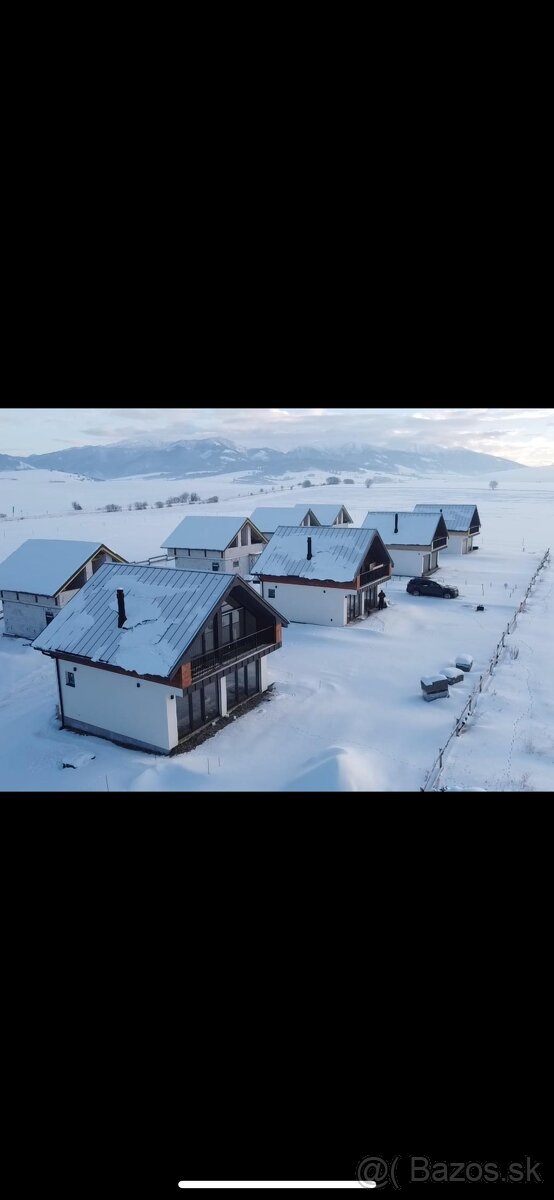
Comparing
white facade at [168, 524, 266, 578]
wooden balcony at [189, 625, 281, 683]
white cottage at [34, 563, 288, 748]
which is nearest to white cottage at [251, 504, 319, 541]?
white facade at [168, 524, 266, 578]

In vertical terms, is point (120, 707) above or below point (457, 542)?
below

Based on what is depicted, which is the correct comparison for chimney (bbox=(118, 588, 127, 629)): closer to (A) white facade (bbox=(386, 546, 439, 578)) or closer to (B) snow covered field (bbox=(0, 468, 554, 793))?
(B) snow covered field (bbox=(0, 468, 554, 793))

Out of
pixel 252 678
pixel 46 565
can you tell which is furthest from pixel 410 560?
pixel 46 565

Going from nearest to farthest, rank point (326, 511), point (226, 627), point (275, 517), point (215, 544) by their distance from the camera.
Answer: point (226, 627) < point (215, 544) < point (275, 517) < point (326, 511)

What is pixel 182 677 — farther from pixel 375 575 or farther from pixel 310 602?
pixel 375 575

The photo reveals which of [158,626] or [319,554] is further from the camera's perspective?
[319,554]

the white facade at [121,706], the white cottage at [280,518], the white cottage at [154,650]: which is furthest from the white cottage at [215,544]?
the white facade at [121,706]

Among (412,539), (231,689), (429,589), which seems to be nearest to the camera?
(231,689)
